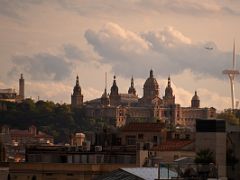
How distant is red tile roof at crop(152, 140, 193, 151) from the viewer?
48625 mm

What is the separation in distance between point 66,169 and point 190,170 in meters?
17.9

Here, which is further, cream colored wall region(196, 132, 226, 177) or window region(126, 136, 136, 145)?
window region(126, 136, 136, 145)

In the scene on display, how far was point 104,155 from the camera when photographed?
151 ft

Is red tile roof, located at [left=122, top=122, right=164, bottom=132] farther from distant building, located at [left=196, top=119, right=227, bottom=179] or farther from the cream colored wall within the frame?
the cream colored wall

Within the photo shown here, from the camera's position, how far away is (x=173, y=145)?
4975 centimetres

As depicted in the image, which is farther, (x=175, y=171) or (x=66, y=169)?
(x=66, y=169)

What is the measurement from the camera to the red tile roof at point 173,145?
48.6 meters

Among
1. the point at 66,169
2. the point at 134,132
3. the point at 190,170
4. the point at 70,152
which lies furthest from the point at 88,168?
the point at 190,170

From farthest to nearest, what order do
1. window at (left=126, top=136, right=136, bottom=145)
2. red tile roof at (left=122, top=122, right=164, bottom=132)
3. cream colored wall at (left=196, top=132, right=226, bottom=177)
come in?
red tile roof at (left=122, top=122, right=164, bottom=132) < window at (left=126, top=136, right=136, bottom=145) < cream colored wall at (left=196, top=132, right=226, bottom=177)

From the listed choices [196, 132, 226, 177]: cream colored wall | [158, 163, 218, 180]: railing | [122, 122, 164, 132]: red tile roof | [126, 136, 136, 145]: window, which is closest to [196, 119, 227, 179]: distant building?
[196, 132, 226, 177]: cream colored wall

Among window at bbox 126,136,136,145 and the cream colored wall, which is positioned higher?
window at bbox 126,136,136,145

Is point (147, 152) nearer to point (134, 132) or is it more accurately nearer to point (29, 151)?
point (29, 151)

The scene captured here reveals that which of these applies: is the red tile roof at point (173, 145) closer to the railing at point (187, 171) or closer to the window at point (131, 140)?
the window at point (131, 140)

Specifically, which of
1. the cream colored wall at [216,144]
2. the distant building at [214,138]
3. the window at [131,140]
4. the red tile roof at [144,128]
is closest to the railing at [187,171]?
the distant building at [214,138]
